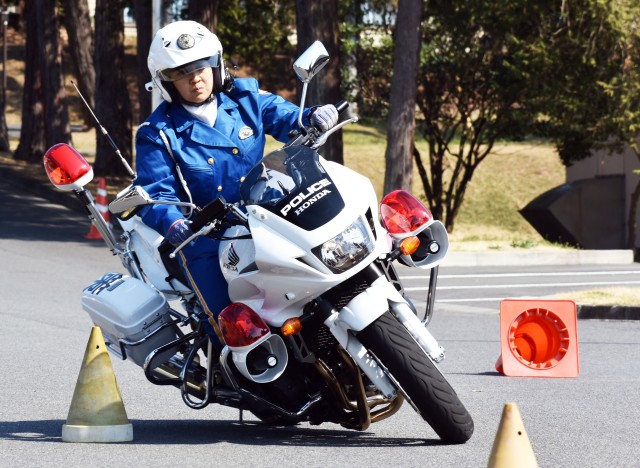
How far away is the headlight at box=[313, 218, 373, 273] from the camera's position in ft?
20.2

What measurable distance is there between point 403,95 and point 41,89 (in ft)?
56.1

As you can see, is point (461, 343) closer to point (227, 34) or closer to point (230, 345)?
point (230, 345)

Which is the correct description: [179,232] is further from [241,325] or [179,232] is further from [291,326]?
[291,326]

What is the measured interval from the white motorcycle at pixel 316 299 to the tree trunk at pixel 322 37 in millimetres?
16540

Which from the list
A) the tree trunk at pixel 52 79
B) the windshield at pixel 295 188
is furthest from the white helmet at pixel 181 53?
the tree trunk at pixel 52 79

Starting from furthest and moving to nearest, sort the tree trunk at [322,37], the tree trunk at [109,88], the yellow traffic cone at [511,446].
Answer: the tree trunk at [109,88], the tree trunk at [322,37], the yellow traffic cone at [511,446]

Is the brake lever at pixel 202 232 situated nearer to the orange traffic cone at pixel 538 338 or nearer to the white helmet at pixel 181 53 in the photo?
the white helmet at pixel 181 53

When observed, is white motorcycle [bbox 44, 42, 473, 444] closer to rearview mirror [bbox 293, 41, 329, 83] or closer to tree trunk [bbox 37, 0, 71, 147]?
rearview mirror [bbox 293, 41, 329, 83]

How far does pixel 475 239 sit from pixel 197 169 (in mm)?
18767

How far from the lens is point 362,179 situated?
6.49 metres

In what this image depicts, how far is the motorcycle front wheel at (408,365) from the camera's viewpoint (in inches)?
242

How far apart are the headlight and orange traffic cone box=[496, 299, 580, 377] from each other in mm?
3049

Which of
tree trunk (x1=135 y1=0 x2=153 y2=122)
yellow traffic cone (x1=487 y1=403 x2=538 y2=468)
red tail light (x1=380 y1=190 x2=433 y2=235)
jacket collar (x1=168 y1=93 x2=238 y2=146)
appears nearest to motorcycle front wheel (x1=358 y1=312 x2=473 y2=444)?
red tail light (x1=380 y1=190 x2=433 y2=235)

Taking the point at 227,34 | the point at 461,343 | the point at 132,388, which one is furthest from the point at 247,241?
the point at 227,34
